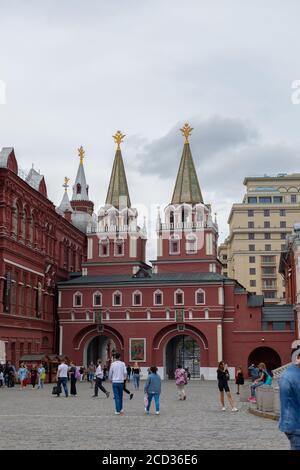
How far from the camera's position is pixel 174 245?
2680 inches

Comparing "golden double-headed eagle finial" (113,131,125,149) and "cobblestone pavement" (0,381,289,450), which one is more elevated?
"golden double-headed eagle finial" (113,131,125,149)

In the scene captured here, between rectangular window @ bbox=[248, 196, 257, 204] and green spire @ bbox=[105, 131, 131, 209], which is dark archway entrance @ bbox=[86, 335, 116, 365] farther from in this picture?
rectangular window @ bbox=[248, 196, 257, 204]

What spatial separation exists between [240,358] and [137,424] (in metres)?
46.1

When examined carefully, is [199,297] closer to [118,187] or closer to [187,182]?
[187,182]

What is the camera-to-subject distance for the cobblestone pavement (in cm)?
1372

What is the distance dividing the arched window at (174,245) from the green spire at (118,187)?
22.3 ft

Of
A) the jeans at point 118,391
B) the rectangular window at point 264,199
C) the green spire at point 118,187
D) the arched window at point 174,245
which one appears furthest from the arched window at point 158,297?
the rectangular window at point 264,199

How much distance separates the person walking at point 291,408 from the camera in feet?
28.0

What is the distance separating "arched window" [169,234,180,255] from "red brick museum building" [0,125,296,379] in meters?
0.10

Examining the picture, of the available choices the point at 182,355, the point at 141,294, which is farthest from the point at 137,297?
the point at 182,355

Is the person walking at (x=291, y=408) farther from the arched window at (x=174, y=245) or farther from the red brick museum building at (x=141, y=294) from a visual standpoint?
the arched window at (x=174, y=245)

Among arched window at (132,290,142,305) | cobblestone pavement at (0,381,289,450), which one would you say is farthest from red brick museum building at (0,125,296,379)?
cobblestone pavement at (0,381,289,450)

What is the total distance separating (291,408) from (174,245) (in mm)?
59468

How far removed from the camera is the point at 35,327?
190 feet
